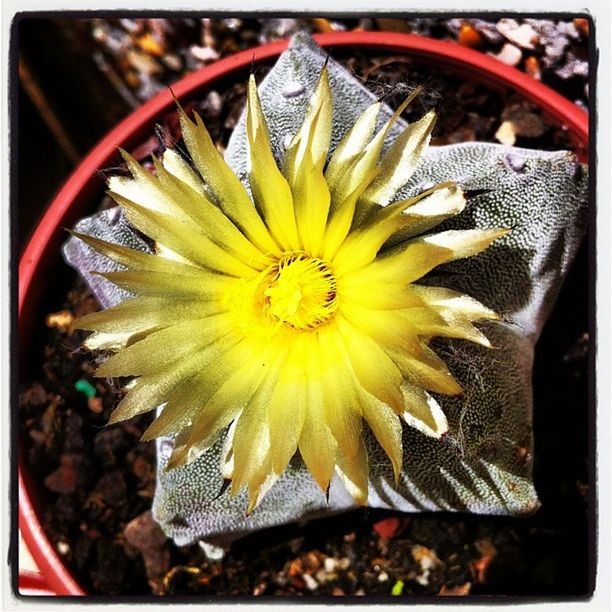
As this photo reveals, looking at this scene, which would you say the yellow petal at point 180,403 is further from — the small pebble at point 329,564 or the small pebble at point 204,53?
the small pebble at point 204,53

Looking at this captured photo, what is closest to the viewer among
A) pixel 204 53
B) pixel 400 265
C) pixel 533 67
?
pixel 400 265

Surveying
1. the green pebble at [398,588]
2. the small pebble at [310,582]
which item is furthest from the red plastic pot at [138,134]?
the green pebble at [398,588]

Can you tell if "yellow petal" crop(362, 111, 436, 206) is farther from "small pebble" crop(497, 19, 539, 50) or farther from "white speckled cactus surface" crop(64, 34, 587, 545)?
"small pebble" crop(497, 19, 539, 50)

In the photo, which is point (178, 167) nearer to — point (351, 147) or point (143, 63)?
point (351, 147)

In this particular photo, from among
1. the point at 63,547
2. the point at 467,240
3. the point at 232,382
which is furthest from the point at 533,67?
the point at 63,547

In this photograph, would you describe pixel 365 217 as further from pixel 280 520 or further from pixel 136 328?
pixel 280 520

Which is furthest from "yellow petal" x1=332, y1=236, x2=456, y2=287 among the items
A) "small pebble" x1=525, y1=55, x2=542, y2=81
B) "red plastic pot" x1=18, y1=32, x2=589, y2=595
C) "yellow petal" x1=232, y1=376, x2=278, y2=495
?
"small pebble" x1=525, y1=55, x2=542, y2=81
